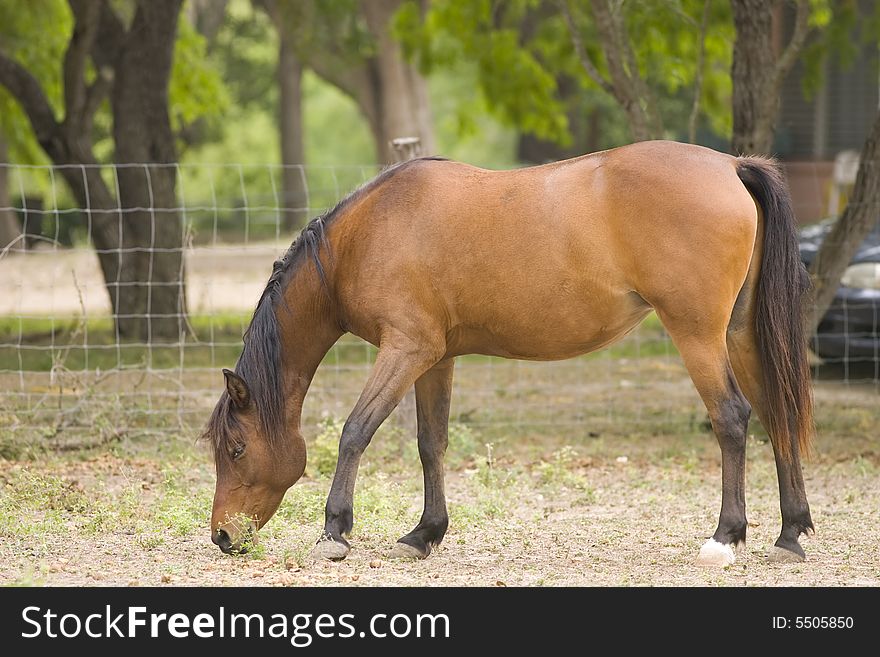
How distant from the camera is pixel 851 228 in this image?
8.07m

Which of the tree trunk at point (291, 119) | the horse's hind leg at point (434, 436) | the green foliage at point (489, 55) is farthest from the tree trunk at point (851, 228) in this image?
the tree trunk at point (291, 119)

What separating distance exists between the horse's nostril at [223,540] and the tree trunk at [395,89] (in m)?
12.3

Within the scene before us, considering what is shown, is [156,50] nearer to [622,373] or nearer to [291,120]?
[622,373]

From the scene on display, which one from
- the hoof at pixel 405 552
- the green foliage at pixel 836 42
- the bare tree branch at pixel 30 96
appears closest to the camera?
the hoof at pixel 405 552

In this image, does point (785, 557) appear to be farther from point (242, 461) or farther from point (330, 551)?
point (242, 461)

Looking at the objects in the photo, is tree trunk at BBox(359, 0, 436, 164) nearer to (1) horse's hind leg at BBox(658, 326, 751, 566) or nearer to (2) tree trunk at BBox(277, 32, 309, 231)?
(2) tree trunk at BBox(277, 32, 309, 231)

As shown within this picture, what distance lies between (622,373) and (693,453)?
285 centimetres

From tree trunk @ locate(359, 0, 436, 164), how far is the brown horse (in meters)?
11.8

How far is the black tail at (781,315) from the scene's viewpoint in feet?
16.3

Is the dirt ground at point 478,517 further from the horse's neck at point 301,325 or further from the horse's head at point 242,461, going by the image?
the horse's neck at point 301,325

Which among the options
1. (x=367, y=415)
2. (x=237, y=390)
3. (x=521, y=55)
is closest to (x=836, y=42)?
(x=521, y=55)

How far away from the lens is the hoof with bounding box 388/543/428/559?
5113 millimetres

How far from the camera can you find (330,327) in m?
5.22
